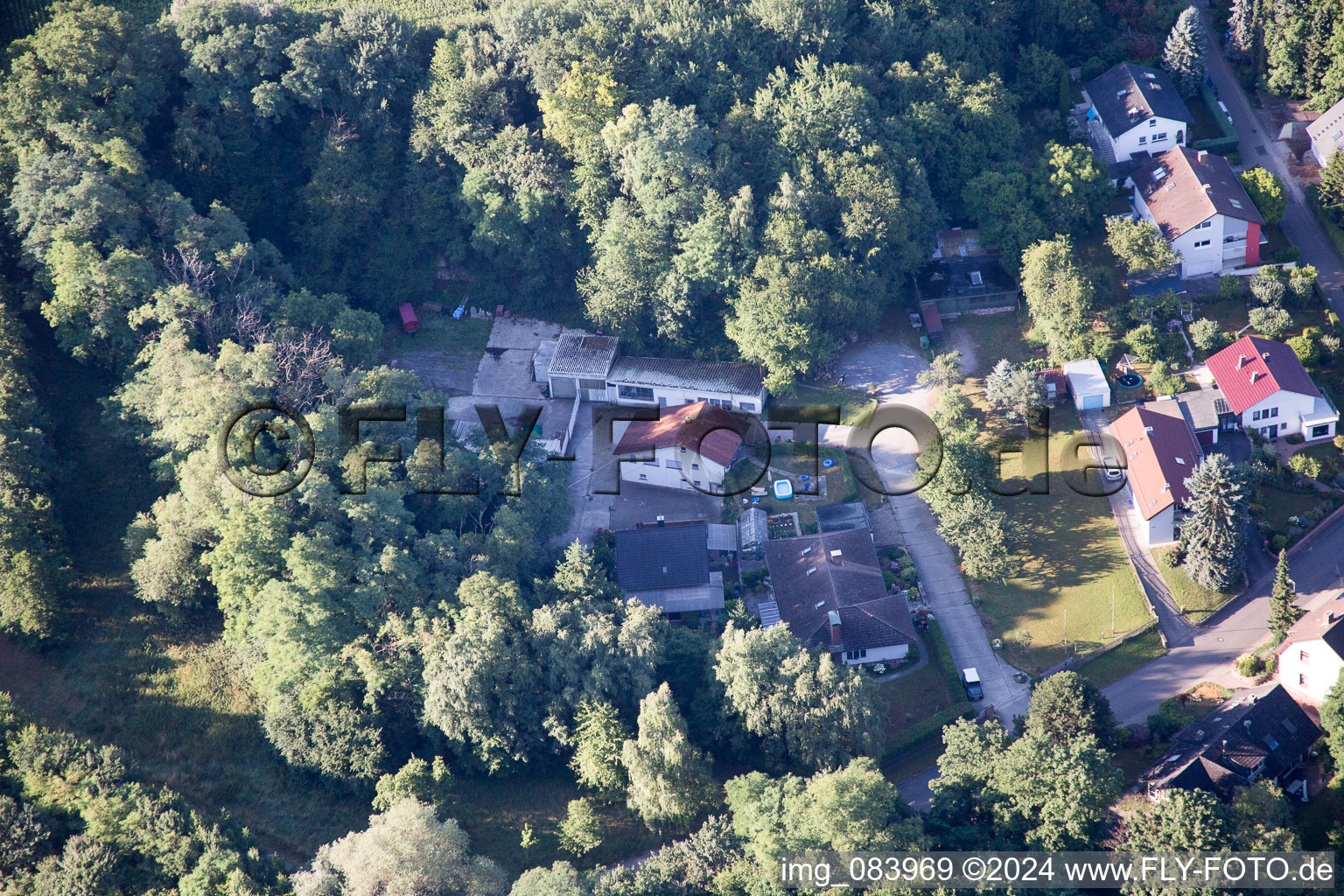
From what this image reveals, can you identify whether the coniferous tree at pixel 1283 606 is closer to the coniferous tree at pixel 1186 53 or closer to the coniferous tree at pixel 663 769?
the coniferous tree at pixel 663 769

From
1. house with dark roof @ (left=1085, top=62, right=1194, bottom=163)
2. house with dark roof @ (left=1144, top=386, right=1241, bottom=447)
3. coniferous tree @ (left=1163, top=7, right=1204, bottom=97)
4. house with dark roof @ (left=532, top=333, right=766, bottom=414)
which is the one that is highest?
coniferous tree @ (left=1163, top=7, right=1204, bottom=97)

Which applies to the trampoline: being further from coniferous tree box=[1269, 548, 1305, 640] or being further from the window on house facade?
the window on house facade

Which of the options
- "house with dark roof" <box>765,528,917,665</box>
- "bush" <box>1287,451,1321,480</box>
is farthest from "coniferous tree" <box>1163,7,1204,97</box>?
"house with dark roof" <box>765,528,917,665</box>

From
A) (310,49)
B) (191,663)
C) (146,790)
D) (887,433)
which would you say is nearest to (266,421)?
(191,663)

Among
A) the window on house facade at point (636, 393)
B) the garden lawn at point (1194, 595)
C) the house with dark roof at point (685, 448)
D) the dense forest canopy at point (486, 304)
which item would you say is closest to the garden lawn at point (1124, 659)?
Result: the garden lawn at point (1194, 595)

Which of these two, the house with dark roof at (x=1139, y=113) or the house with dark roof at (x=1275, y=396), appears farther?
the house with dark roof at (x=1139, y=113)

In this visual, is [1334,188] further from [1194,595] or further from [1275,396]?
[1194,595]
